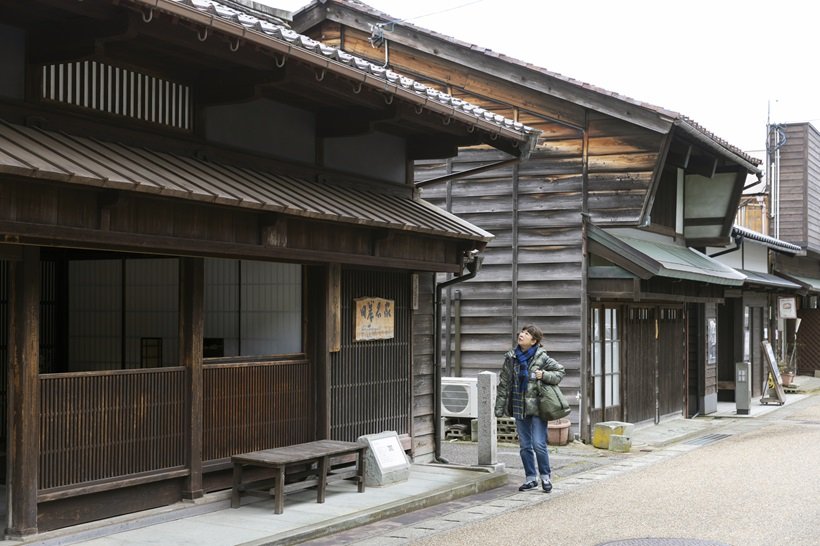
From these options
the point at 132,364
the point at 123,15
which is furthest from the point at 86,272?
the point at 123,15

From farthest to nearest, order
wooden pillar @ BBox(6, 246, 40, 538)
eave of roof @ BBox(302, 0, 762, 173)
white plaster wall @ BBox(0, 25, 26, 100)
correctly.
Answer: eave of roof @ BBox(302, 0, 762, 173)
wooden pillar @ BBox(6, 246, 40, 538)
white plaster wall @ BBox(0, 25, 26, 100)

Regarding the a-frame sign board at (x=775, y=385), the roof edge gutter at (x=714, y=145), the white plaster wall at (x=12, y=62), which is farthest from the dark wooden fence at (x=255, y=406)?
the a-frame sign board at (x=775, y=385)

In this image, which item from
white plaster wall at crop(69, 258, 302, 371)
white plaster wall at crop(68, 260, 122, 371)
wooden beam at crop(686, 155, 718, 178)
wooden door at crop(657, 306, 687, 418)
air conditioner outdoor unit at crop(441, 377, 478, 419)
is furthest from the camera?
wooden door at crop(657, 306, 687, 418)

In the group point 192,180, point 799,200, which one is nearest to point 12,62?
point 192,180

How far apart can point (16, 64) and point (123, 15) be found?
1.08 m

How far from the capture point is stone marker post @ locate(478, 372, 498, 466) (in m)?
13.0

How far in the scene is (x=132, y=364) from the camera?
1145cm

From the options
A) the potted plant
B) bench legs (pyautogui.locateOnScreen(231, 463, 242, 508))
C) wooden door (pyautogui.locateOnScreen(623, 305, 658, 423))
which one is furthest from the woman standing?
wooden door (pyautogui.locateOnScreen(623, 305, 658, 423))

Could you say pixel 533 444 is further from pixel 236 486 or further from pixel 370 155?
pixel 370 155

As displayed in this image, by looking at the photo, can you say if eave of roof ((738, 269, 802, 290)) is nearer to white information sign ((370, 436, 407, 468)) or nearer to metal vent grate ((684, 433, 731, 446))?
metal vent grate ((684, 433, 731, 446))

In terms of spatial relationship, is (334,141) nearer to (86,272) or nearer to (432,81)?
(86,272)

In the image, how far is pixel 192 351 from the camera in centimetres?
984

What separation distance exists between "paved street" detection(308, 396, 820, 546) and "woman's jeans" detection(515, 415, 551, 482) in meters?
0.32

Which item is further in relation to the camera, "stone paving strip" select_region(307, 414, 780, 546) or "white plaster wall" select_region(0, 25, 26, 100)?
"stone paving strip" select_region(307, 414, 780, 546)
